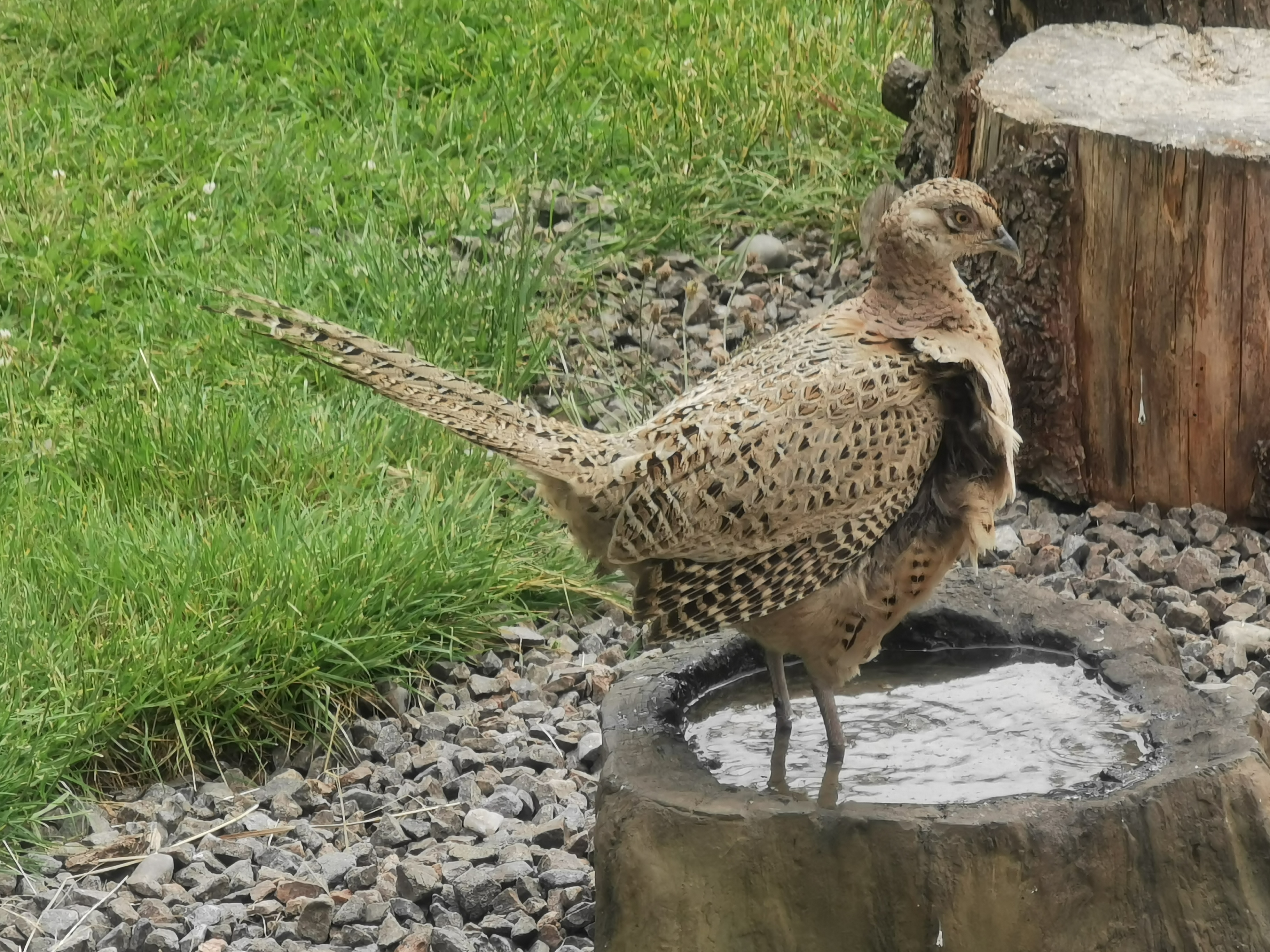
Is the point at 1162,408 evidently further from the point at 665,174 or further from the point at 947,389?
the point at 665,174

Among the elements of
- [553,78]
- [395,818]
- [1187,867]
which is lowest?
[395,818]

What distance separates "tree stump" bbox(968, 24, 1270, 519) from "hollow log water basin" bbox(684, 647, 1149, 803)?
1.85 meters

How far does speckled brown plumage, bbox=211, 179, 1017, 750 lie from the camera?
3.79 meters

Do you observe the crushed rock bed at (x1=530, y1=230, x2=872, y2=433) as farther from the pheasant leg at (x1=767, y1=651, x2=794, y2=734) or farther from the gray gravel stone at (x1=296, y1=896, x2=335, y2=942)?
the gray gravel stone at (x1=296, y1=896, x2=335, y2=942)

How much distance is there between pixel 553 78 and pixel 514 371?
2.66m

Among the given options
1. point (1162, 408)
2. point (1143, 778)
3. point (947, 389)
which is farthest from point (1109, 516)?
point (1143, 778)

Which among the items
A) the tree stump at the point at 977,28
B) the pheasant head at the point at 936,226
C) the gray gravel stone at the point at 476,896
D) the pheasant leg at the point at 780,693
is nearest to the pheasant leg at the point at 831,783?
the pheasant leg at the point at 780,693

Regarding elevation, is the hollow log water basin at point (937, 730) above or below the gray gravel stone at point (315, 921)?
above

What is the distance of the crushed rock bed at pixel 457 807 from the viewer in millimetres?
4141

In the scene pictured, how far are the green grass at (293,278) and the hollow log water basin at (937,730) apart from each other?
4.21ft

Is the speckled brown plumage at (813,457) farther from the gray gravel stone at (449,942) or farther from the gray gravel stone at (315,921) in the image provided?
the gray gravel stone at (315,921)

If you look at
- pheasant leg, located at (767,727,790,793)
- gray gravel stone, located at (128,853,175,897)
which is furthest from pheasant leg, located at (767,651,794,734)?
gray gravel stone, located at (128,853,175,897)

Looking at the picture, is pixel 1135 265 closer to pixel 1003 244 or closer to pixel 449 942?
pixel 1003 244

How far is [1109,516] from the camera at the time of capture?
19.3 feet
